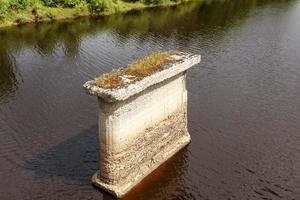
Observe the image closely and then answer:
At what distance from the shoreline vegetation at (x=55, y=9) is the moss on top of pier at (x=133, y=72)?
4124 centimetres

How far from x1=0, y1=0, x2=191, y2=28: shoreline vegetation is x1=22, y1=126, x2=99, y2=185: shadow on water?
37664 mm

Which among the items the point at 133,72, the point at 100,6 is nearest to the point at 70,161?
the point at 133,72

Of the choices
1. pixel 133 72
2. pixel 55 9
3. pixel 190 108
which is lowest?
pixel 190 108

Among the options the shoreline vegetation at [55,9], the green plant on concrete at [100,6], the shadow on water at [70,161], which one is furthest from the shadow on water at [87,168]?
the green plant on concrete at [100,6]

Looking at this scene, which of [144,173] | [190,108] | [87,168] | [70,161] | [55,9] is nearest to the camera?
→ [144,173]

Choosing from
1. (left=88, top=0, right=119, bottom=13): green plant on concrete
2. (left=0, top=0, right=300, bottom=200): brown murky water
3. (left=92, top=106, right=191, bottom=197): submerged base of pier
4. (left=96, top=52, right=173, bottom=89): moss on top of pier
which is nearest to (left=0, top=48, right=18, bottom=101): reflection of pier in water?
(left=0, top=0, right=300, bottom=200): brown murky water

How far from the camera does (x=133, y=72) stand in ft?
80.2

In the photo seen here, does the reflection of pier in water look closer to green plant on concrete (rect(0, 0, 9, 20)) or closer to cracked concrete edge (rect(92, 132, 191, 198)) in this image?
green plant on concrete (rect(0, 0, 9, 20))

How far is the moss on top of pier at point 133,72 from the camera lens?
74.3 ft

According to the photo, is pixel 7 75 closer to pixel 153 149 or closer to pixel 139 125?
pixel 153 149

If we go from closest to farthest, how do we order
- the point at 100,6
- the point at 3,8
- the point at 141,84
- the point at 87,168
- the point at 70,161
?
the point at 141,84
the point at 87,168
the point at 70,161
the point at 3,8
the point at 100,6

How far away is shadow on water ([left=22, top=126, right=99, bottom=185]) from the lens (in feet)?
84.8

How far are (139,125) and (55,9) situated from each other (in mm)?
47641

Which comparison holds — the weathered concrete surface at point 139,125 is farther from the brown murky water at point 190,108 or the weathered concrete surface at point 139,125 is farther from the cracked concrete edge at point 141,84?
the brown murky water at point 190,108
